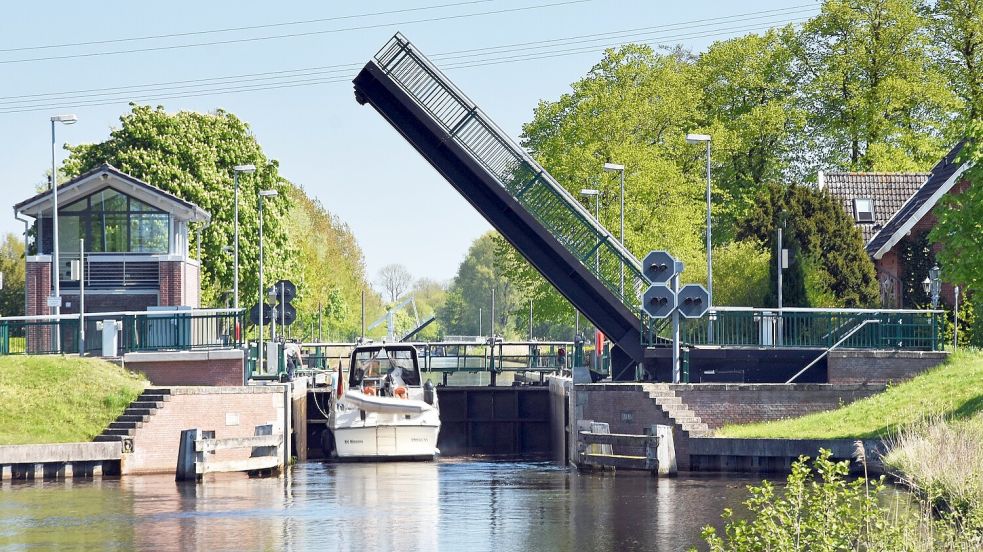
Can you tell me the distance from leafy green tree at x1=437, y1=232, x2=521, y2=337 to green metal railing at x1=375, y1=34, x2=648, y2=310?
368ft

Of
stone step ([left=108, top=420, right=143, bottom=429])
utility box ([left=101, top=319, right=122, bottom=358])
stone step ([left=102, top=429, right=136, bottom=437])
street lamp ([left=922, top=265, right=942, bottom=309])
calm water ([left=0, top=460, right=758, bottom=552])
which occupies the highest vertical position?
street lamp ([left=922, top=265, right=942, bottom=309])

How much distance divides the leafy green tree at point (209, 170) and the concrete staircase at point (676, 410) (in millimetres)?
30823

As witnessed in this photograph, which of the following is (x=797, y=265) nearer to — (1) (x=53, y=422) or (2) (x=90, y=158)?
(1) (x=53, y=422)

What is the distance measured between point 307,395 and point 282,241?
82.7ft

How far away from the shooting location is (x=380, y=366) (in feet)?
137

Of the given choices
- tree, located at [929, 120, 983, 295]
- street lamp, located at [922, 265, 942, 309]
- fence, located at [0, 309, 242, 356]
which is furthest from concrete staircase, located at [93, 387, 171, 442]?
street lamp, located at [922, 265, 942, 309]

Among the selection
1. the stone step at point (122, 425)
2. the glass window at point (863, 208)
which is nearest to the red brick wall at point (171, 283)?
the stone step at point (122, 425)

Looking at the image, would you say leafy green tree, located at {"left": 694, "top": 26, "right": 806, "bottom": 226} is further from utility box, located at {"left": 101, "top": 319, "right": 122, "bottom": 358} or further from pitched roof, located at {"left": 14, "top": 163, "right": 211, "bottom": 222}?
utility box, located at {"left": 101, "top": 319, "right": 122, "bottom": 358}

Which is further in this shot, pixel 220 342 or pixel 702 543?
pixel 220 342

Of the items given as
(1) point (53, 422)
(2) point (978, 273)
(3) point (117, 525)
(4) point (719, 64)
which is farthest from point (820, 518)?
(4) point (719, 64)

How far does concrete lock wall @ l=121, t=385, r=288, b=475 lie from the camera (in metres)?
32.5

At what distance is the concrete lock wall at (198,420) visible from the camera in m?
32.5

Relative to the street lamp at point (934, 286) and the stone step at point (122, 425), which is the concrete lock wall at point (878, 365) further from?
the stone step at point (122, 425)

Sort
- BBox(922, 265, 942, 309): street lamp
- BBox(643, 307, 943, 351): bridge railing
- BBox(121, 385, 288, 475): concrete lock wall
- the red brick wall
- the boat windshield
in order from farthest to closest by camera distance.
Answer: the red brick wall → BBox(922, 265, 942, 309): street lamp → the boat windshield → BBox(643, 307, 943, 351): bridge railing → BBox(121, 385, 288, 475): concrete lock wall
